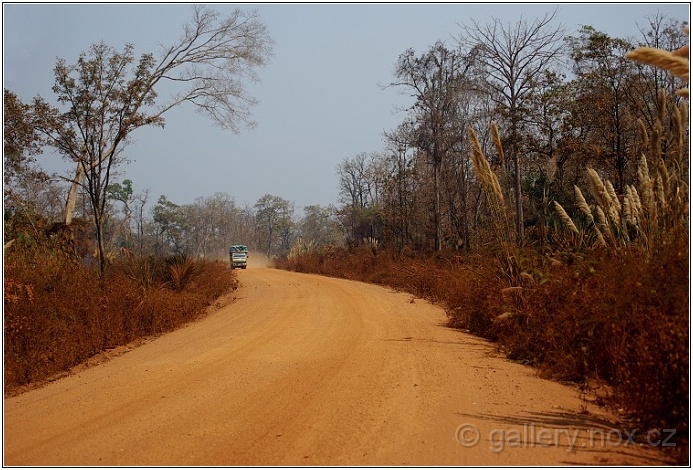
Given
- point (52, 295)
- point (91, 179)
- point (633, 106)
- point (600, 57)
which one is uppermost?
point (600, 57)

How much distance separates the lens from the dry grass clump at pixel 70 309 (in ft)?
34.8

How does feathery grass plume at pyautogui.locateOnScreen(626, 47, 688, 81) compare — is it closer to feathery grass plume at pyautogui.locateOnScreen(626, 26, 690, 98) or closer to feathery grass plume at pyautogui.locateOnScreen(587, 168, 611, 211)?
feathery grass plume at pyautogui.locateOnScreen(626, 26, 690, 98)

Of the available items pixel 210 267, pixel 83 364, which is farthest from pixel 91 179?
pixel 83 364

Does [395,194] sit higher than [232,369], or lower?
higher

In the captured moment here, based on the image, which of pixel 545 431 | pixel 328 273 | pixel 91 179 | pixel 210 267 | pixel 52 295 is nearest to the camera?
pixel 545 431

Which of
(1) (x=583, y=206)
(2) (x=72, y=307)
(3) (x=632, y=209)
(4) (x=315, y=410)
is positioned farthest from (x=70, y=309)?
(3) (x=632, y=209)

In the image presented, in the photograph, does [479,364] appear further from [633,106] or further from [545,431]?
[633,106]

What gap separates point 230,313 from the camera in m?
16.9

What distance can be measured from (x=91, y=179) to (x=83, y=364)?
10375 millimetres

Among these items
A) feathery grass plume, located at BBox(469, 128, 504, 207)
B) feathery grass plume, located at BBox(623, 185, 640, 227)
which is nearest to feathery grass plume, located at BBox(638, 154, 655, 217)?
feathery grass plume, located at BBox(623, 185, 640, 227)

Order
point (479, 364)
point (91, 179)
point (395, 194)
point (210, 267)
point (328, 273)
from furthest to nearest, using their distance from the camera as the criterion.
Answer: point (395, 194)
point (328, 273)
point (210, 267)
point (91, 179)
point (479, 364)

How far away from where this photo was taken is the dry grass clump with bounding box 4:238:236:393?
1061cm

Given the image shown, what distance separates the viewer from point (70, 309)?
41.5 ft

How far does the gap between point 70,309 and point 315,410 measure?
8.02m
